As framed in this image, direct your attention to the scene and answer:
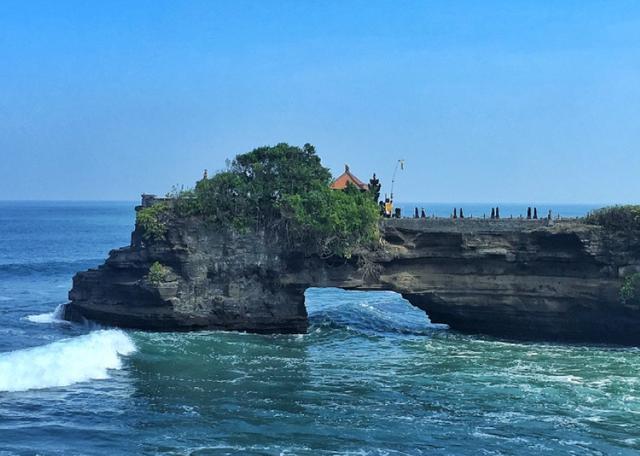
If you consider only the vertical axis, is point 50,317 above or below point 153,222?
below

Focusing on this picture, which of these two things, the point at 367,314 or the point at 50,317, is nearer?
the point at 50,317

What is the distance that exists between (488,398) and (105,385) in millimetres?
14374

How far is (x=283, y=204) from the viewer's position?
41.1m

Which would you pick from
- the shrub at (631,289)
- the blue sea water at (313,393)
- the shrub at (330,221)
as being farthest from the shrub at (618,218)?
the shrub at (330,221)

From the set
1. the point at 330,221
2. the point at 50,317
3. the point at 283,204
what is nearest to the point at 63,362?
the point at 283,204

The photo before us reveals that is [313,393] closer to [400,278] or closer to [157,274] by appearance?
[400,278]

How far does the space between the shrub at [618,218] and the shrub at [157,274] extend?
21.0m

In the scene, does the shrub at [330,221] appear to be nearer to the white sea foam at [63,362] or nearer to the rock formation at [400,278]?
the rock formation at [400,278]

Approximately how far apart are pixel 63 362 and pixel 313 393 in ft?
34.4

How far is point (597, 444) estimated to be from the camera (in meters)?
24.9

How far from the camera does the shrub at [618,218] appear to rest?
38.9 metres

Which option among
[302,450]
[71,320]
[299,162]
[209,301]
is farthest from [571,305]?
[71,320]

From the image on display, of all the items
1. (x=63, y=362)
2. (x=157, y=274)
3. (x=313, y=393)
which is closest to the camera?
(x=313, y=393)

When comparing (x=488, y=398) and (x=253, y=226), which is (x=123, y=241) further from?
(x=488, y=398)
